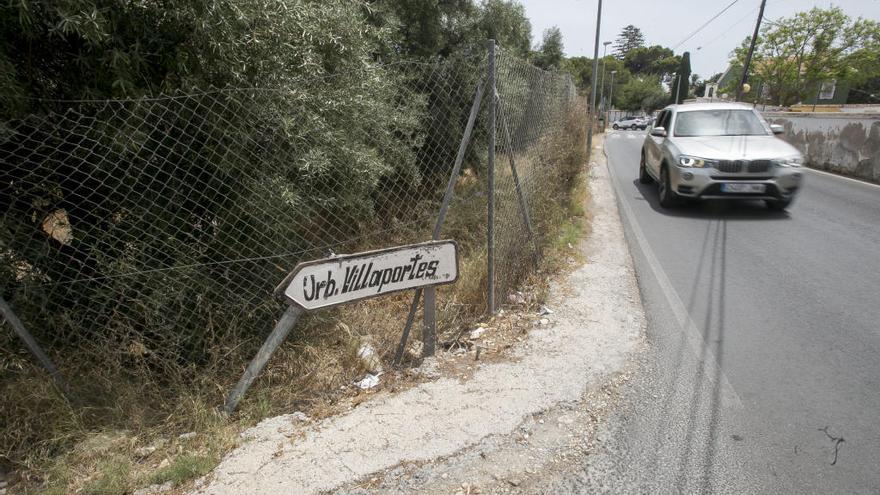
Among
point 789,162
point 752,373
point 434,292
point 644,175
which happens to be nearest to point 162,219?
point 434,292

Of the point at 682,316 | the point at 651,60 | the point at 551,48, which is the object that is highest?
the point at 651,60

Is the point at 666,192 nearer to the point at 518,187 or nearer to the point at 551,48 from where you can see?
the point at 518,187

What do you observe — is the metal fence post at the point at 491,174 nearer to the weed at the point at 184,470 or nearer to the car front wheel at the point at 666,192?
the weed at the point at 184,470

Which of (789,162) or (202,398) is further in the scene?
(789,162)

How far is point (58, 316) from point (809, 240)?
7465mm

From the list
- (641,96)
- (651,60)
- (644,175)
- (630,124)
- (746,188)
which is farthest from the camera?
(651,60)

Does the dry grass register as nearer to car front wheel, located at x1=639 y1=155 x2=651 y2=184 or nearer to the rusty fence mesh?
the rusty fence mesh

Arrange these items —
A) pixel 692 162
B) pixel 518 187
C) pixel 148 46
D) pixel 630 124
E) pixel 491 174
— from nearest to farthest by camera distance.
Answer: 1. pixel 148 46
2. pixel 491 174
3. pixel 518 187
4. pixel 692 162
5. pixel 630 124

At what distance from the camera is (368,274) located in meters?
2.67

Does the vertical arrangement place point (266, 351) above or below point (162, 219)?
below

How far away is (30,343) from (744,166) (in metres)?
7.78

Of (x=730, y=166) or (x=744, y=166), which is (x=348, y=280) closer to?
(x=730, y=166)

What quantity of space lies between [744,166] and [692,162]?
25.8 inches

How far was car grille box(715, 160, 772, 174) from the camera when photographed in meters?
6.43
